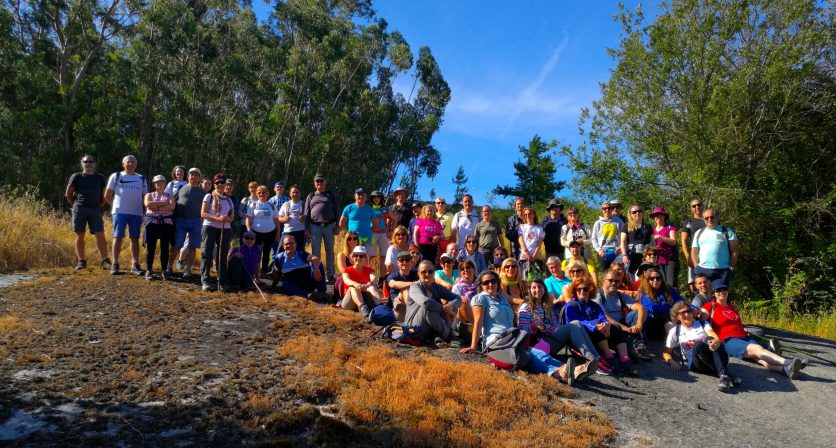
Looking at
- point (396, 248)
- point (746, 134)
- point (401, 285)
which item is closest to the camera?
point (401, 285)

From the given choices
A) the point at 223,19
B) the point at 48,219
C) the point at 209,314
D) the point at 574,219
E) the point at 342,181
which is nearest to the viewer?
the point at 209,314

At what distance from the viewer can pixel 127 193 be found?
8.07 meters

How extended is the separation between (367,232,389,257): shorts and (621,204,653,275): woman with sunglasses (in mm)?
3719

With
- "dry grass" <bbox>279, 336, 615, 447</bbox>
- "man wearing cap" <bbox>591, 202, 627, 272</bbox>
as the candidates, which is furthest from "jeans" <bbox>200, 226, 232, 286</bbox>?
"man wearing cap" <bbox>591, 202, 627, 272</bbox>

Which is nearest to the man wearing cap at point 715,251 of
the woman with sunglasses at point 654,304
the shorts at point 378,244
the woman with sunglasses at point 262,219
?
the woman with sunglasses at point 654,304

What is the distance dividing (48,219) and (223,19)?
76.4ft

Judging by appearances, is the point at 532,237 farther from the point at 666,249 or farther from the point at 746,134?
the point at 746,134

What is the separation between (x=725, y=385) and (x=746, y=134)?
1003 cm

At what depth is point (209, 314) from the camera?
263 inches

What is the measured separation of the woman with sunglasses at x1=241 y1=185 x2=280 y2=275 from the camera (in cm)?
873

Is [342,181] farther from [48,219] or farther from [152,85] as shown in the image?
[48,219]

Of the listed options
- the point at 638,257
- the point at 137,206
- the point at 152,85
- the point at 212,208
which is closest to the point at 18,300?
the point at 137,206

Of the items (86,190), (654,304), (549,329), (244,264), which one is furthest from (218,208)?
(654,304)

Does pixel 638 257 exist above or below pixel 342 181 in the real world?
below
